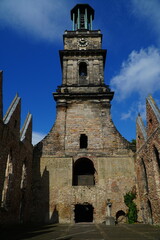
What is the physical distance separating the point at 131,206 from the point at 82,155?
5.46 m

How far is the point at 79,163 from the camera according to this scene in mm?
18188

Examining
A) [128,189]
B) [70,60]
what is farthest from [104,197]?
[70,60]

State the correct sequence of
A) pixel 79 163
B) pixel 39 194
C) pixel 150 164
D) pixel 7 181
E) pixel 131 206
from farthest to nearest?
1. pixel 79 163
2. pixel 39 194
3. pixel 131 206
4. pixel 150 164
5. pixel 7 181

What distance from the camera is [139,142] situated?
50.7 feet

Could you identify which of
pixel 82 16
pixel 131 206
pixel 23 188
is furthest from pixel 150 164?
pixel 82 16

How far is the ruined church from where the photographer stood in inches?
477

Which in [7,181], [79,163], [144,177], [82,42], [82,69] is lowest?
[7,181]

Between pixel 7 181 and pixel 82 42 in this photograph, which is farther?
pixel 82 42

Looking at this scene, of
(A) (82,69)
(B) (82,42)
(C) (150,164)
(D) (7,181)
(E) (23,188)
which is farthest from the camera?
(B) (82,42)

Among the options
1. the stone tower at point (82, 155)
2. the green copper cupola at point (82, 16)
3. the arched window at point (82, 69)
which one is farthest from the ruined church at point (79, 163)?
the green copper cupola at point (82, 16)

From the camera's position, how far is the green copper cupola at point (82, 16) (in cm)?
2608

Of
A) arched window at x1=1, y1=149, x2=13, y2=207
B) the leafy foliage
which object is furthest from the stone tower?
arched window at x1=1, y1=149, x2=13, y2=207

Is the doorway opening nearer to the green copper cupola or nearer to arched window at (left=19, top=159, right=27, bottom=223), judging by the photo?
arched window at (left=19, top=159, right=27, bottom=223)

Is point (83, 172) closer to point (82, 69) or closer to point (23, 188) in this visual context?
point (23, 188)
